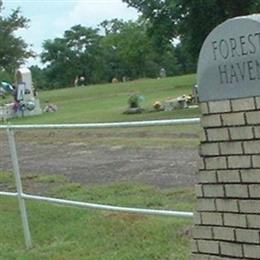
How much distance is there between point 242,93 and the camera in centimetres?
394

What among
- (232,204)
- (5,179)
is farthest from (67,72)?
(232,204)

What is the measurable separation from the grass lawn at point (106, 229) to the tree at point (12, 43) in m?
53.9

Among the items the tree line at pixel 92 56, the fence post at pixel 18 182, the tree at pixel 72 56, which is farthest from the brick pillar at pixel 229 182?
the tree at pixel 72 56

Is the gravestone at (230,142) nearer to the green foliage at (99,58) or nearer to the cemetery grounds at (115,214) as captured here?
the cemetery grounds at (115,214)

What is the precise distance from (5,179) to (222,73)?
859 centimetres

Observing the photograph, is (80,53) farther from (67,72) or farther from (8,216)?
(8,216)

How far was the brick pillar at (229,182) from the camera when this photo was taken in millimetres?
3963

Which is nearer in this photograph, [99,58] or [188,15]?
[188,15]

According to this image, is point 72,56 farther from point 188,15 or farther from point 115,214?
point 115,214

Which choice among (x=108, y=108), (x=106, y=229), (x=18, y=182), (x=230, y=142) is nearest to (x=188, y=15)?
Result: (x=108, y=108)

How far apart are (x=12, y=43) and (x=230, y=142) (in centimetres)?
5950

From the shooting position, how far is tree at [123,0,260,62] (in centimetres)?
3222

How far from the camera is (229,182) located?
4.10 meters

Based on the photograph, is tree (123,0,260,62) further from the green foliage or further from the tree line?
the green foliage
